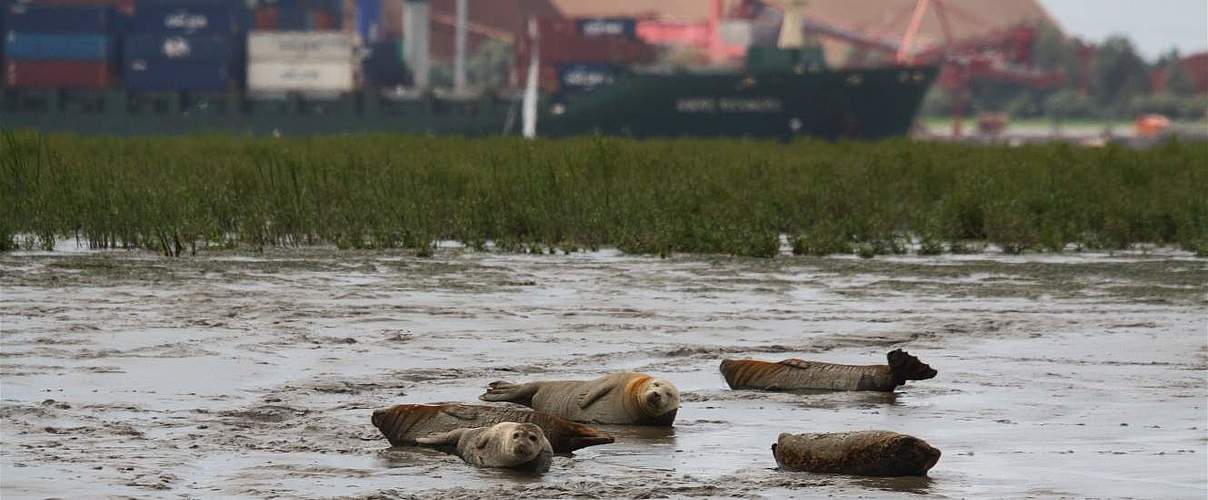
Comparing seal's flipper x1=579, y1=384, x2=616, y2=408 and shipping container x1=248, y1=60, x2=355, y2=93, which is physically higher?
shipping container x1=248, y1=60, x2=355, y2=93

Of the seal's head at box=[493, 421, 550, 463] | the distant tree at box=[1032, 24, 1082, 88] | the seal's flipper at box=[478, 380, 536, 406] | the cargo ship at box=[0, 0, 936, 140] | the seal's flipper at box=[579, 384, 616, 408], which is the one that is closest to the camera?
the seal's head at box=[493, 421, 550, 463]

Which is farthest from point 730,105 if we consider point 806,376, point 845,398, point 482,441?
point 482,441

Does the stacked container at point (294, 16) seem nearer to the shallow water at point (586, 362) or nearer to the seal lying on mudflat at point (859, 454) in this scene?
the shallow water at point (586, 362)

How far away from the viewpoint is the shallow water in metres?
8.62

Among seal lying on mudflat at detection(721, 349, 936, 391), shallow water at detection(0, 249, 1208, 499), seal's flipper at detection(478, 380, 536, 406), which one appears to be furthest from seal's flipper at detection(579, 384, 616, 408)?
seal lying on mudflat at detection(721, 349, 936, 391)

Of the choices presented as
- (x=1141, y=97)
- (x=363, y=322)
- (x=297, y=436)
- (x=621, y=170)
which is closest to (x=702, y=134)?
(x=621, y=170)

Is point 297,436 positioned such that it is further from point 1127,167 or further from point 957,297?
point 1127,167

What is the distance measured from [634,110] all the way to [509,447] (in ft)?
237

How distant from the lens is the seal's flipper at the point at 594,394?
390 inches

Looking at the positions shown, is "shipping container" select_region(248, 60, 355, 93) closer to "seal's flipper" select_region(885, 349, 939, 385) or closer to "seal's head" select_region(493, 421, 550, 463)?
"seal's flipper" select_region(885, 349, 939, 385)

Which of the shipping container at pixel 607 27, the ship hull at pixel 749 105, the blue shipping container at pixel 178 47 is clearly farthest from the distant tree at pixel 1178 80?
the blue shipping container at pixel 178 47

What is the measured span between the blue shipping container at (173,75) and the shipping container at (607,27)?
18.0m

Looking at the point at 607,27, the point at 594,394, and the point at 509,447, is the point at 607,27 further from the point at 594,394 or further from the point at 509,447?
the point at 509,447

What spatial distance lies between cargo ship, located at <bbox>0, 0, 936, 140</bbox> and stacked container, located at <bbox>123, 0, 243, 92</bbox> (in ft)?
0.17
